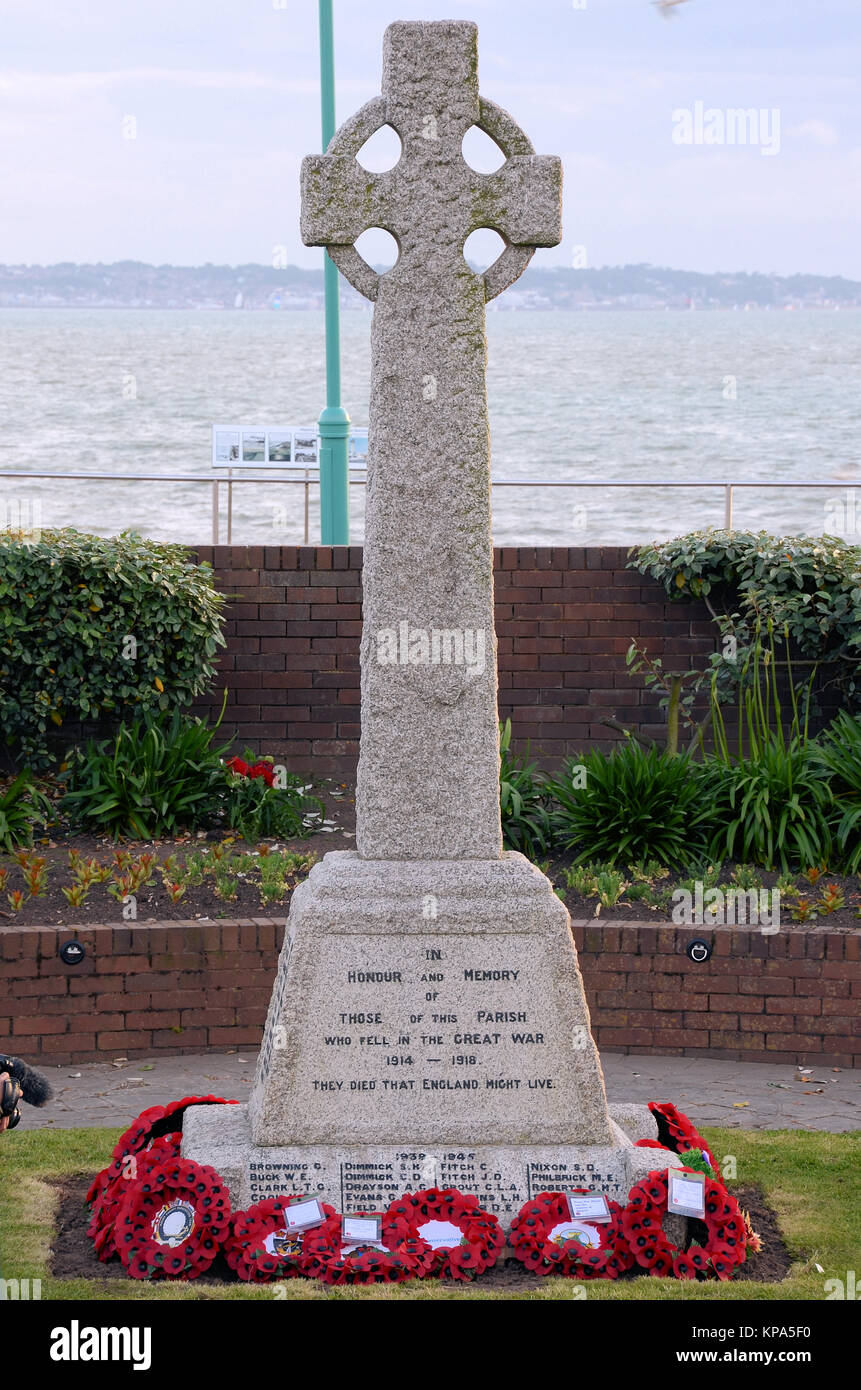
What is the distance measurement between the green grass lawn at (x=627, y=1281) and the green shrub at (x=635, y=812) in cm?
211

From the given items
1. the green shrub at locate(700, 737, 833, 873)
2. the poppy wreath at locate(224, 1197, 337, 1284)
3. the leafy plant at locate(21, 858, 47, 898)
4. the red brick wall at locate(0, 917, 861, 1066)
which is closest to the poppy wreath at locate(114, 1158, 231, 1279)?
the poppy wreath at locate(224, 1197, 337, 1284)

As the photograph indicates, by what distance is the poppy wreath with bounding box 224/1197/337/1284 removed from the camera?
177 inches

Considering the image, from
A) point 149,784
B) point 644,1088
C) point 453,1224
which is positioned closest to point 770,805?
point 644,1088

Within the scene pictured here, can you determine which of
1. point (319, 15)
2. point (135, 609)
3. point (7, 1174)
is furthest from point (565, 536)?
point (7, 1174)

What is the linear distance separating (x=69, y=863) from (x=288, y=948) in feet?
10.3

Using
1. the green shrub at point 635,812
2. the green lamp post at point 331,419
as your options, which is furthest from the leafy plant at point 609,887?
the green lamp post at point 331,419

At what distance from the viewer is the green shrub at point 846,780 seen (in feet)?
25.0

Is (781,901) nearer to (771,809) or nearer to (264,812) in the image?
(771,809)

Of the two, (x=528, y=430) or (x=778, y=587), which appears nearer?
(x=778, y=587)

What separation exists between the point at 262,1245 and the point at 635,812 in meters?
3.76

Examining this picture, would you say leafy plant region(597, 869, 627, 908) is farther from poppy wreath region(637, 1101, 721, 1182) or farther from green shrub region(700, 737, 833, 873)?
poppy wreath region(637, 1101, 721, 1182)

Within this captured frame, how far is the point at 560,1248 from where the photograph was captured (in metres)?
4.57

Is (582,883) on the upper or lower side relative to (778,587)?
lower

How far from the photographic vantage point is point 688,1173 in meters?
4.70
